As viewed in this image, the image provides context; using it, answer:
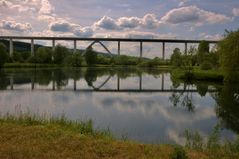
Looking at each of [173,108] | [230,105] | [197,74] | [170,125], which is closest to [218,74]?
[197,74]

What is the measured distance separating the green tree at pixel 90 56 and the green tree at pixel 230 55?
7048 centimetres

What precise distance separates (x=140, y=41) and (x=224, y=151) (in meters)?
110

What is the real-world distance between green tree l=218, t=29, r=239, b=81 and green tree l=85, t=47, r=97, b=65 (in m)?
70.5

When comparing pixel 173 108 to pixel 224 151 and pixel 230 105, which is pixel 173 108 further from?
pixel 224 151

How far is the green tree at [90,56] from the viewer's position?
370ft

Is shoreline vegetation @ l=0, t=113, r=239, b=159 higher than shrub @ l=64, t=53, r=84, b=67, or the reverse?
shrub @ l=64, t=53, r=84, b=67

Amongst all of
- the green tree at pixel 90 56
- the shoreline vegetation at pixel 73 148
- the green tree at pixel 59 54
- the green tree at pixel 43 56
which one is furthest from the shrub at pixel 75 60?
the shoreline vegetation at pixel 73 148

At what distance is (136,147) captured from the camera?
9.29m

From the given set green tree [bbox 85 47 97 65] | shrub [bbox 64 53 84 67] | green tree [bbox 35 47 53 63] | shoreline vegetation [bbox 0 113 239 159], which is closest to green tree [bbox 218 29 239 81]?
shoreline vegetation [bbox 0 113 239 159]

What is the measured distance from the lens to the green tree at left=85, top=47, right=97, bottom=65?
370 feet

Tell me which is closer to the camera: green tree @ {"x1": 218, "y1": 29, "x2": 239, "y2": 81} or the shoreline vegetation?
the shoreline vegetation

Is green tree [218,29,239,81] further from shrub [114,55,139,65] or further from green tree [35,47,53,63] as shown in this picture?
shrub [114,55,139,65]

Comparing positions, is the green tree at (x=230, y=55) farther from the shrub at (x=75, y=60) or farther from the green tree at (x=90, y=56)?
the green tree at (x=90, y=56)

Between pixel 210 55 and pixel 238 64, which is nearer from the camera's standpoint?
pixel 238 64
